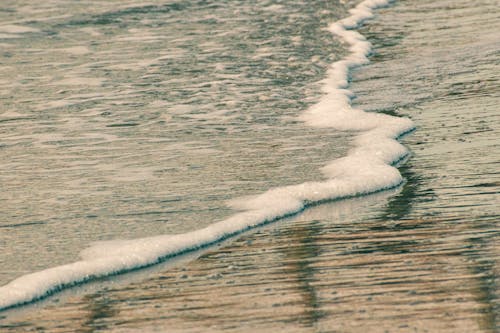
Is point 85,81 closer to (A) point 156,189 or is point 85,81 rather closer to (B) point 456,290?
(A) point 156,189

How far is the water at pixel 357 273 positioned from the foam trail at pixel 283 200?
4.3 inches

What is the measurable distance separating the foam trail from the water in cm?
11

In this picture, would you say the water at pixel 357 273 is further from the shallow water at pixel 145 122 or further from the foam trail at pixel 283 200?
the shallow water at pixel 145 122

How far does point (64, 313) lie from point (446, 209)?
186 cm

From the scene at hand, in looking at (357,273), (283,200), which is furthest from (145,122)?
(357,273)

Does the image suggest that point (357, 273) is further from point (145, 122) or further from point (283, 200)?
point (145, 122)

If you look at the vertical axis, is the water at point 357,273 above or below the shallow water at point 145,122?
above

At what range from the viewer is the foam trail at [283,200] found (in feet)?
15.1

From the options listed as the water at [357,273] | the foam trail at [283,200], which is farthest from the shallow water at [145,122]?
the water at [357,273]

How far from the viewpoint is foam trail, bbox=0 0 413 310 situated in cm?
461

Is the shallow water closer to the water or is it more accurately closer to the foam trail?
the foam trail

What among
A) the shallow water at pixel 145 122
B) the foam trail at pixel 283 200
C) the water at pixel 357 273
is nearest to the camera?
the water at pixel 357 273

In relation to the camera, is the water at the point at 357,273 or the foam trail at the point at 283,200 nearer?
the water at the point at 357,273

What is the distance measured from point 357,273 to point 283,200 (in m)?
1.33
